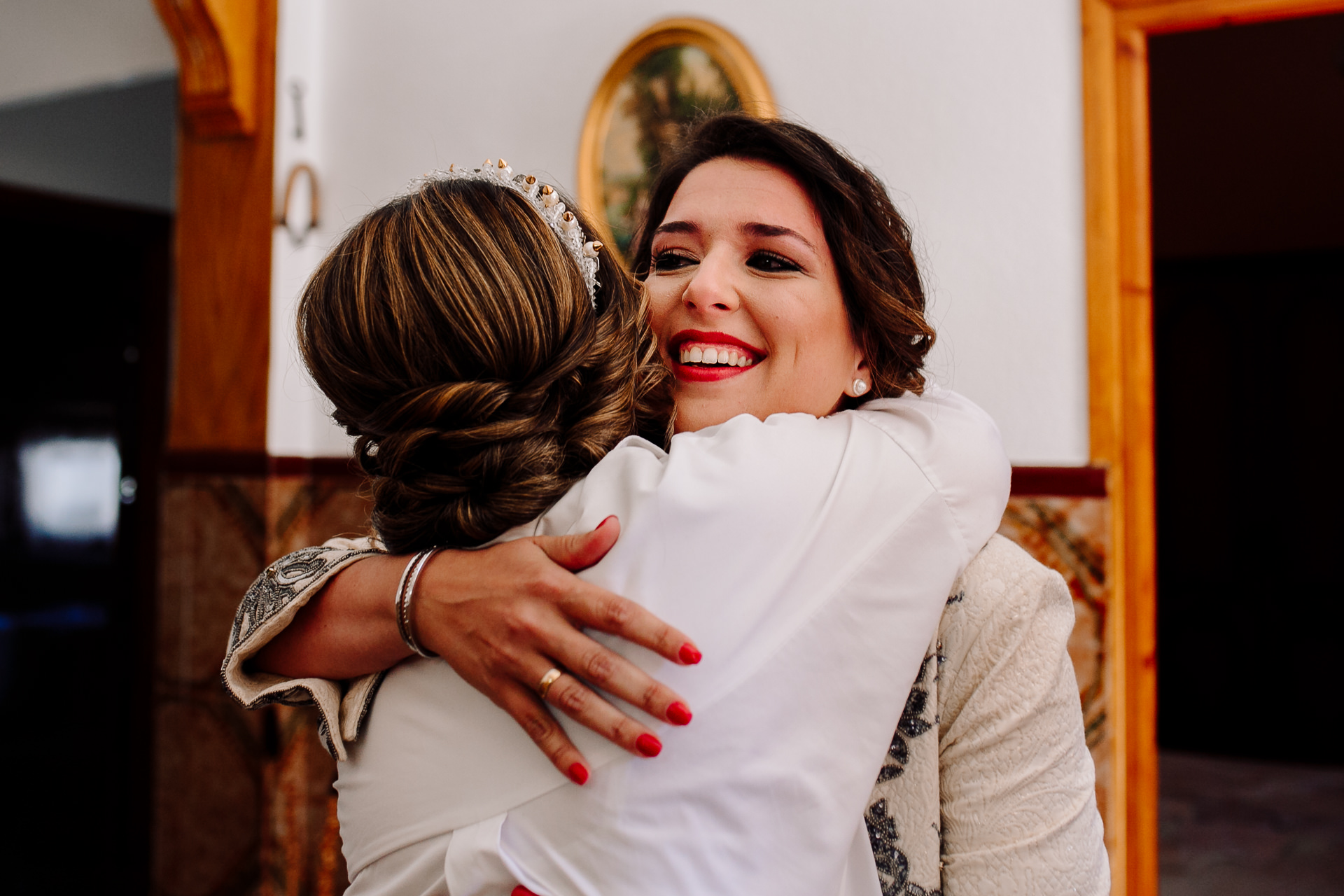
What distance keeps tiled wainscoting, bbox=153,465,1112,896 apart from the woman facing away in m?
1.71

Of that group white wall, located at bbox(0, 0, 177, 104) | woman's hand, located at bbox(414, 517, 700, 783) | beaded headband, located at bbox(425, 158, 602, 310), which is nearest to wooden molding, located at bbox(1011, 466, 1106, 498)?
beaded headband, located at bbox(425, 158, 602, 310)

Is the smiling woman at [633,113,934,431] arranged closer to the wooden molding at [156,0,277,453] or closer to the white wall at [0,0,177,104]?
the wooden molding at [156,0,277,453]

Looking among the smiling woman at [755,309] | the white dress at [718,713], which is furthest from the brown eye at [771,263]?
the white dress at [718,713]

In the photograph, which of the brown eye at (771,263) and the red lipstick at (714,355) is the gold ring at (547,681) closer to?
the red lipstick at (714,355)

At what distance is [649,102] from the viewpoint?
2.45 meters

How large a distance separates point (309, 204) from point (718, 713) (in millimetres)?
2514

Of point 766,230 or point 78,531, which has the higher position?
point 766,230

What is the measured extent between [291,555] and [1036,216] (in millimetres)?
1653

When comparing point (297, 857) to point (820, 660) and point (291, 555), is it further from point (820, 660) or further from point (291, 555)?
point (820, 660)

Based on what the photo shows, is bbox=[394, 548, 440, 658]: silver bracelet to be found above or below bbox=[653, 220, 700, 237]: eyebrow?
below

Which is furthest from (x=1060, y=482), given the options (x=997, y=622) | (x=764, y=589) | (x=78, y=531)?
(x=78, y=531)

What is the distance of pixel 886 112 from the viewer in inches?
85.0

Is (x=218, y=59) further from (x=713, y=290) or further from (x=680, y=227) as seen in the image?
(x=713, y=290)

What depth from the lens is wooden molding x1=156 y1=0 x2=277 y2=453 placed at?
266cm
